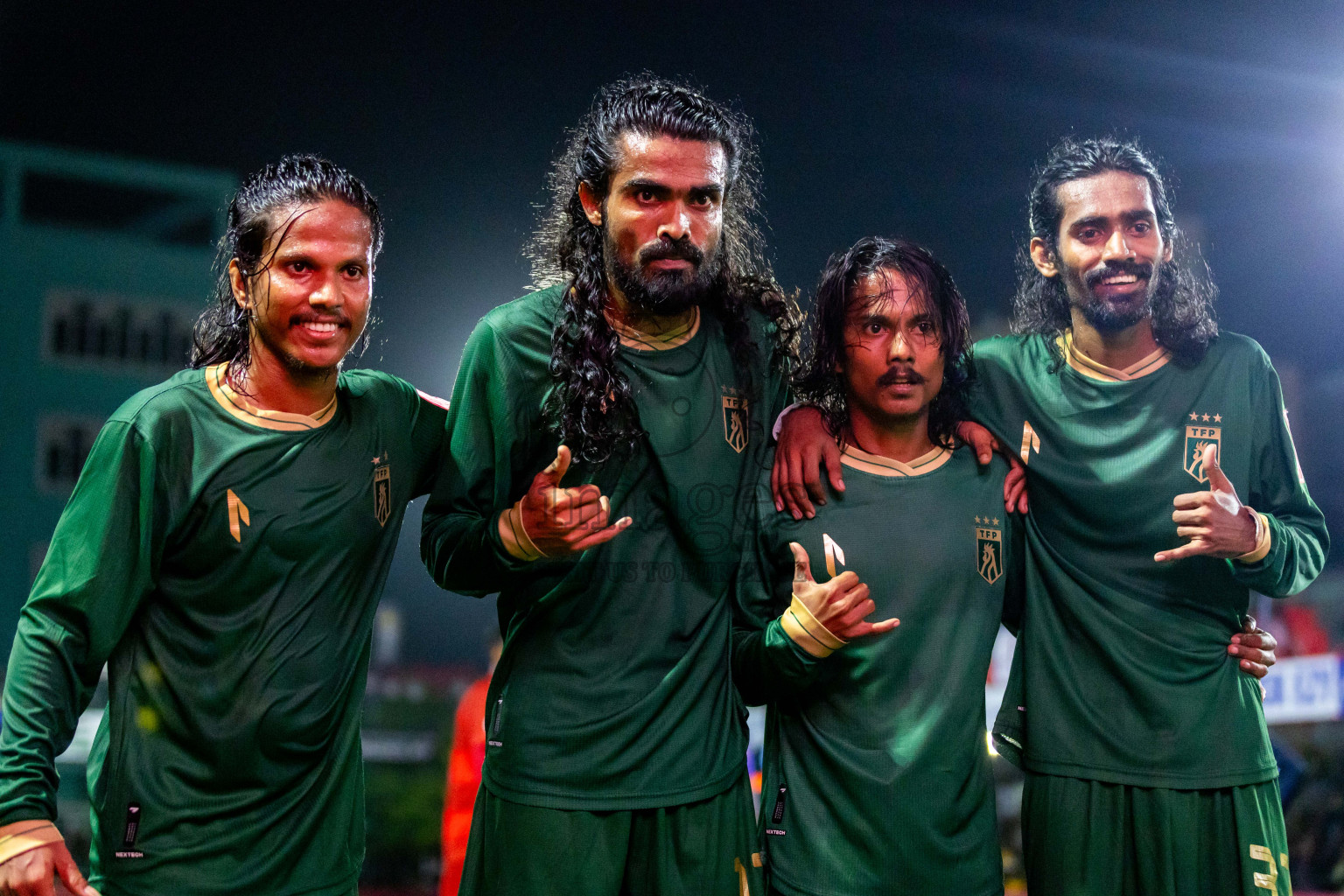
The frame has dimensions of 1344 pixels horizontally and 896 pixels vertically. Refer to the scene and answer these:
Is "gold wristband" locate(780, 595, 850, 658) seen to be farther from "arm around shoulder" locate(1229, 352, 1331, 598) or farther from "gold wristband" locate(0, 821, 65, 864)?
"gold wristband" locate(0, 821, 65, 864)

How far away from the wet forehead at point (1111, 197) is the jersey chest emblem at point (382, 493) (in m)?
1.59

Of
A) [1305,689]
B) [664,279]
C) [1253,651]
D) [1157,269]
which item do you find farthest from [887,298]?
[1305,689]

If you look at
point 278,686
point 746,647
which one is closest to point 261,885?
point 278,686

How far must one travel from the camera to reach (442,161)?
8.38 meters

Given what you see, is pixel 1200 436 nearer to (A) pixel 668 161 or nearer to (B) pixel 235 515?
(A) pixel 668 161

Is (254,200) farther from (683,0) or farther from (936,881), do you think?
(683,0)

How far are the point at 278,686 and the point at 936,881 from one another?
4.11 feet

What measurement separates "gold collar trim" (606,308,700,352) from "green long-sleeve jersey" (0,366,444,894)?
1.87 ft

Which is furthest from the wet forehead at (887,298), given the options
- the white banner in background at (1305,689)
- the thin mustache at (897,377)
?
the white banner in background at (1305,689)

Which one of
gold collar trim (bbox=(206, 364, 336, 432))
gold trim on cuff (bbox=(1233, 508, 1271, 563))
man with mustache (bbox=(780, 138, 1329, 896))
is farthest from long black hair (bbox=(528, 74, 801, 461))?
gold trim on cuff (bbox=(1233, 508, 1271, 563))

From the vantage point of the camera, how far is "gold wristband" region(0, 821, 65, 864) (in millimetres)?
1793

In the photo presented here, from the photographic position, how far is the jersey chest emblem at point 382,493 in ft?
7.25

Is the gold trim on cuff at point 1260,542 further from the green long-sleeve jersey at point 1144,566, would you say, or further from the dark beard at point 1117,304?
the dark beard at point 1117,304

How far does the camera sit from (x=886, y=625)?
2092 millimetres
